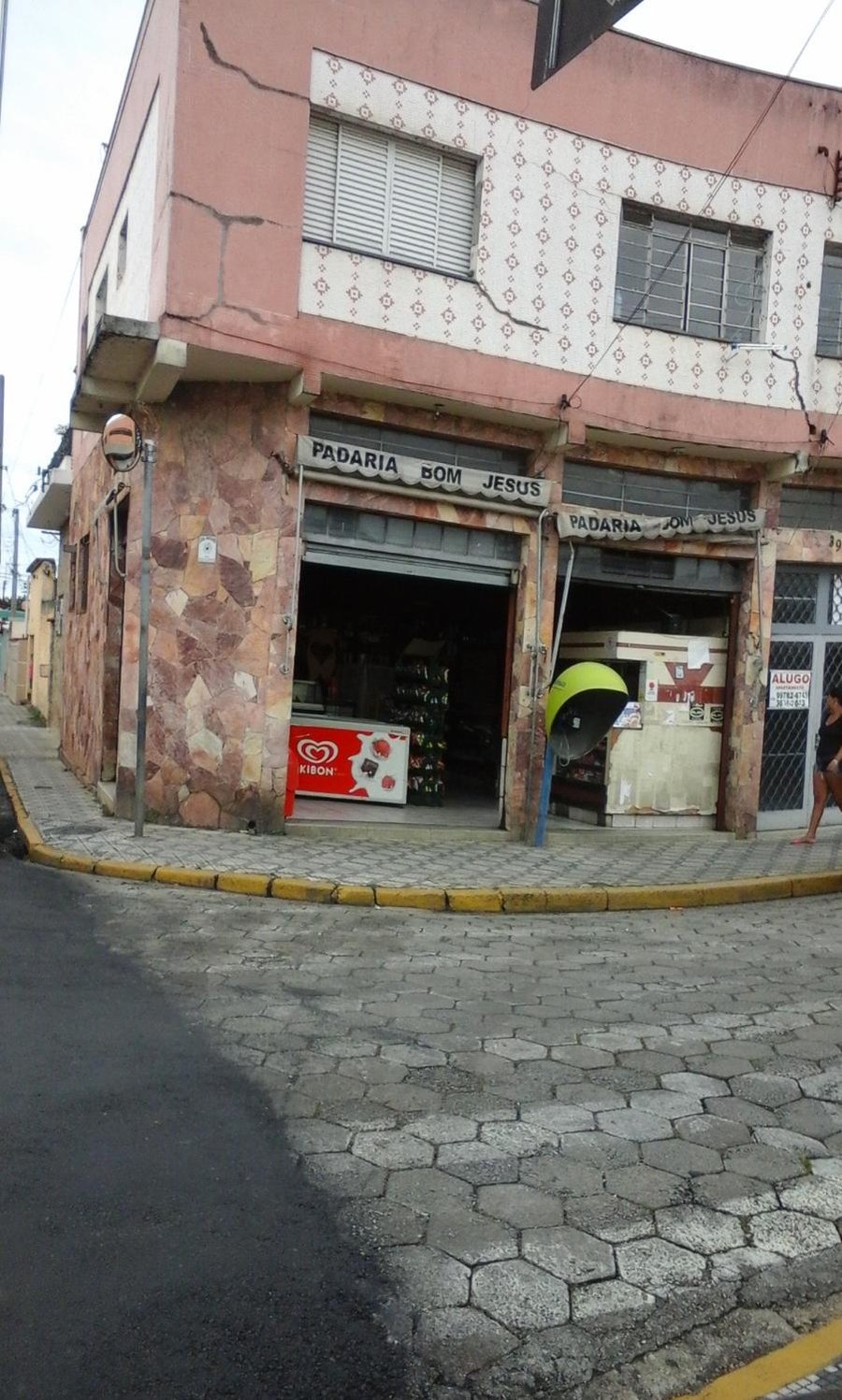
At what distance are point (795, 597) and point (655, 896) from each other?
5.24 meters

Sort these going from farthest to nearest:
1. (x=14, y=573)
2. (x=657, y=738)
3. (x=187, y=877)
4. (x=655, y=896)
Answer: (x=14, y=573) → (x=657, y=738) → (x=655, y=896) → (x=187, y=877)

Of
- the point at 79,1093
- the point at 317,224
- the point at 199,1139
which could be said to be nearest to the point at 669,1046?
the point at 199,1139

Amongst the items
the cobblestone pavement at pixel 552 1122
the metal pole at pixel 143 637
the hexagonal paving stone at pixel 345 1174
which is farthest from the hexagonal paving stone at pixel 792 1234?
the metal pole at pixel 143 637

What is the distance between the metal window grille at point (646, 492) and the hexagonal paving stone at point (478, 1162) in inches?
324

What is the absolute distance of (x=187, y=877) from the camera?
26.1 ft

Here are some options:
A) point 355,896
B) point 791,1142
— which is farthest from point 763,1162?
point 355,896

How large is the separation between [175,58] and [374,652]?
9.10 meters

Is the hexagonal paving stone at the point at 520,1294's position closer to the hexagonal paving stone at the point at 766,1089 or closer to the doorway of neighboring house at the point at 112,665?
the hexagonal paving stone at the point at 766,1089

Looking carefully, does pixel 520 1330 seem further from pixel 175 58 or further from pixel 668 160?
pixel 668 160

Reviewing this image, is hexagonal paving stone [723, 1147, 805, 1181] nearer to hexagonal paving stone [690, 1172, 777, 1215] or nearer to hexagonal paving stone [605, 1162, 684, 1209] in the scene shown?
hexagonal paving stone [690, 1172, 777, 1215]

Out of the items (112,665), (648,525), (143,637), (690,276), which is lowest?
(112,665)

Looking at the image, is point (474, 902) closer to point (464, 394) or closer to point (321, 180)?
point (464, 394)

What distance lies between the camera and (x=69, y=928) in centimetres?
642

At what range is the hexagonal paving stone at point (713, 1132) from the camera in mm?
3803
